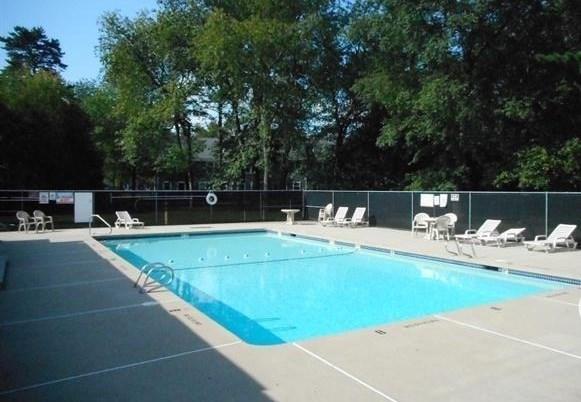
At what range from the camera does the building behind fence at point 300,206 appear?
1371 centimetres

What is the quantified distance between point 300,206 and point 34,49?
4355 centimetres

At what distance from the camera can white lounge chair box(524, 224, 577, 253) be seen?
1212 centimetres

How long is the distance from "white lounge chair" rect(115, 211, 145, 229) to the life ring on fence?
3229 mm

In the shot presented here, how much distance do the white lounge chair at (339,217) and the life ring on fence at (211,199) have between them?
4850 mm

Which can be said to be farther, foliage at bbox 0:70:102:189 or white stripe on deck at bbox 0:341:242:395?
foliage at bbox 0:70:102:189

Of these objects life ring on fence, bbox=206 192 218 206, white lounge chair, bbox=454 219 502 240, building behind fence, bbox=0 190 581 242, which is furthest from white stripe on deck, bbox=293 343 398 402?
life ring on fence, bbox=206 192 218 206

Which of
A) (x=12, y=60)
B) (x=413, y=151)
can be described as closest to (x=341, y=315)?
(x=413, y=151)

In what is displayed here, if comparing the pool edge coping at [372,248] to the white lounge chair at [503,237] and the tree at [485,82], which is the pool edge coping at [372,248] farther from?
the tree at [485,82]

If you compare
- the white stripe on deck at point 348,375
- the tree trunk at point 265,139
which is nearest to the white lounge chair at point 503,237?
the white stripe on deck at point 348,375

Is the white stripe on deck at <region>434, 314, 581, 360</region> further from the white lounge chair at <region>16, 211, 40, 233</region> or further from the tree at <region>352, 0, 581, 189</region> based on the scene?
the white lounge chair at <region>16, 211, 40, 233</region>

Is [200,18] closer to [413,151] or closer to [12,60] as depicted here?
[413,151]

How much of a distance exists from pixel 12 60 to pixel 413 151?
4362 cm

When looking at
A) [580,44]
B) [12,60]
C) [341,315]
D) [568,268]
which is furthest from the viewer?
[12,60]

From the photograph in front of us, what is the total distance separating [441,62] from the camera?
20.6 meters
